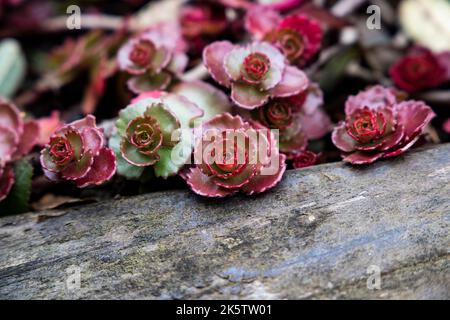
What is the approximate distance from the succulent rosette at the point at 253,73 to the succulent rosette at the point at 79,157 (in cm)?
37

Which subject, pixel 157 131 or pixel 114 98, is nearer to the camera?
pixel 157 131

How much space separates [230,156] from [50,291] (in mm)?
512

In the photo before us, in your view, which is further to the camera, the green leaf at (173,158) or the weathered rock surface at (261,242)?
the green leaf at (173,158)

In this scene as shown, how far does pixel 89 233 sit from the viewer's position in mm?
1279

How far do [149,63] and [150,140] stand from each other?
0.37m

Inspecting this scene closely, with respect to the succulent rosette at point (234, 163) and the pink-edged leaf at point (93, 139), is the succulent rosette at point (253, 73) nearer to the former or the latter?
the succulent rosette at point (234, 163)

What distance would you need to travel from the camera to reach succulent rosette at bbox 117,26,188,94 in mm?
1579

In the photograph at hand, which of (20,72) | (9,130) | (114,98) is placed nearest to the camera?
(9,130)

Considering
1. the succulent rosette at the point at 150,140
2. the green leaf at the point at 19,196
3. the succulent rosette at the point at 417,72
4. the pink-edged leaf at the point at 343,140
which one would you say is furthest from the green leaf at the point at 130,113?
the succulent rosette at the point at 417,72

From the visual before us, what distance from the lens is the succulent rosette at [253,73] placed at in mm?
1412
